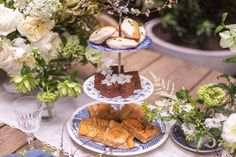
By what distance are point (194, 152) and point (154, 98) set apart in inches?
12.6

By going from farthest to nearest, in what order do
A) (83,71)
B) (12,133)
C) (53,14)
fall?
1. (83,71)
2. (53,14)
3. (12,133)

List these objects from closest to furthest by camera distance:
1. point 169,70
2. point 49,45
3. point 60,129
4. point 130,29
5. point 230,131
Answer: point 230,131 < point 130,29 < point 60,129 < point 49,45 < point 169,70

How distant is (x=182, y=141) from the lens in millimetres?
1107

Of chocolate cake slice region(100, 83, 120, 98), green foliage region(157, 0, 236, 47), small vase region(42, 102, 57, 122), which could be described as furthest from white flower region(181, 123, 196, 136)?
green foliage region(157, 0, 236, 47)

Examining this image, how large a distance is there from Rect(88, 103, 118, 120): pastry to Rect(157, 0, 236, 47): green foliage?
1421 mm

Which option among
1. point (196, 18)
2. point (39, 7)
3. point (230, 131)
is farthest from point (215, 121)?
point (196, 18)

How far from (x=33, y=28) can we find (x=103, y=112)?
36 centimetres

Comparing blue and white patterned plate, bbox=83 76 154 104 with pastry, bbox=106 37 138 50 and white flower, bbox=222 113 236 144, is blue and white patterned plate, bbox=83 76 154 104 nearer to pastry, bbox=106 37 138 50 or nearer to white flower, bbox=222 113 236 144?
pastry, bbox=106 37 138 50

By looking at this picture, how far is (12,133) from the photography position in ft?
3.80

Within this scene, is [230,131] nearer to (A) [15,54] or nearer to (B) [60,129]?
(B) [60,129]

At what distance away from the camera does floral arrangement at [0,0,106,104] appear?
1191 millimetres

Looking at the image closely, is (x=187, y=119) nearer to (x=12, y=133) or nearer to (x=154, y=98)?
(x=154, y=98)

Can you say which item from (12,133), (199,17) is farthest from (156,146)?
(199,17)

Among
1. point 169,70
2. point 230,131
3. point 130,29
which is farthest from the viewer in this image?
point 169,70
